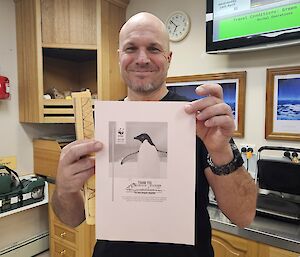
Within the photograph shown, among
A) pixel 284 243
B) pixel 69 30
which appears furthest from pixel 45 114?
Result: pixel 284 243

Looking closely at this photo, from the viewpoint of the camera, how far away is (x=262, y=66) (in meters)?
1.73


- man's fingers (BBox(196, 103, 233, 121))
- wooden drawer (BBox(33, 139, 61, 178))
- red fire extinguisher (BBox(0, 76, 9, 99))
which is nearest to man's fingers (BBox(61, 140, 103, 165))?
man's fingers (BBox(196, 103, 233, 121))

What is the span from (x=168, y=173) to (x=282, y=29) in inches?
52.0

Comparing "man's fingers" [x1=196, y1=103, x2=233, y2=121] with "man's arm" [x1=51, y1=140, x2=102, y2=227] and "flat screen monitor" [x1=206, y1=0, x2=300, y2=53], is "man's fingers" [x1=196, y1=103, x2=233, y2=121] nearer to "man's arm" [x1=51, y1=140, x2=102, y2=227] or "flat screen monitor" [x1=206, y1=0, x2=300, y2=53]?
"man's arm" [x1=51, y1=140, x2=102, y2=227]

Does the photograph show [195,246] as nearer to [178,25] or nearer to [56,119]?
[56,119]

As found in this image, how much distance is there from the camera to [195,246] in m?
0.85

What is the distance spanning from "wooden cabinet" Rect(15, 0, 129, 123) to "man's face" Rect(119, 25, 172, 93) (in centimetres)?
123

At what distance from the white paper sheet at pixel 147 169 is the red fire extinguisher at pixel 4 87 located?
1.70 m

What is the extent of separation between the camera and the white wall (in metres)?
1.69

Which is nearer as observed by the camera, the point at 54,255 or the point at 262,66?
the point at 262,66

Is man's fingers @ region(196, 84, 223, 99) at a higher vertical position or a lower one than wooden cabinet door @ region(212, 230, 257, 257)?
higher

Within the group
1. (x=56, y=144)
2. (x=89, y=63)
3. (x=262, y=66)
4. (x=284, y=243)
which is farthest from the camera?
(x=89, y=63)

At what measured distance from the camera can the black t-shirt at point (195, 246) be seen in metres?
0.82

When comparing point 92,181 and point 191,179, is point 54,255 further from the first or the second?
point 191,179
